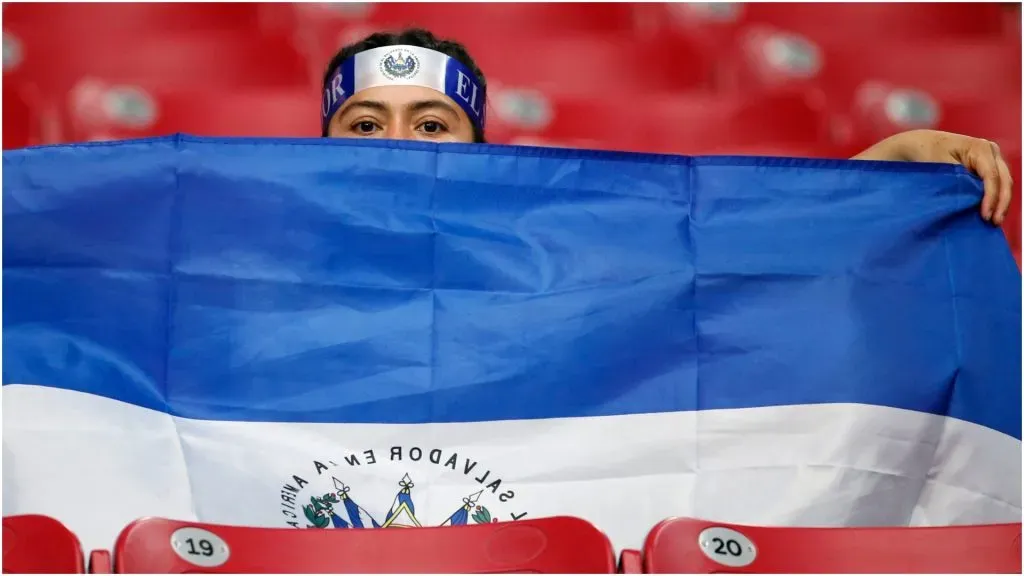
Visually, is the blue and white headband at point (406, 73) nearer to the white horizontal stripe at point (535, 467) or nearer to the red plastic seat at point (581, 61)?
the red plastic seat at point (581, 61)

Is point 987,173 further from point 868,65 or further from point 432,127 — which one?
point 868,65

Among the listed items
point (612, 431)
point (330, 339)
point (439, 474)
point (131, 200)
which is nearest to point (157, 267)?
point (131, 200)

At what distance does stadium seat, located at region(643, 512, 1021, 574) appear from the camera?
0.74m

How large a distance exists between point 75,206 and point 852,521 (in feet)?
2.68

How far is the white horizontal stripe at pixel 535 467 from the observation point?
0.92m

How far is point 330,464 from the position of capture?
939 millimetres

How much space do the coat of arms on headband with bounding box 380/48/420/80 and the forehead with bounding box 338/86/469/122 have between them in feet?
0.07

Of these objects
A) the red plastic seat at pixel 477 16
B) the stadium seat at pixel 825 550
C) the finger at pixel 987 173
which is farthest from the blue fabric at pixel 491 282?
the red plastic seat at pixel 477 16

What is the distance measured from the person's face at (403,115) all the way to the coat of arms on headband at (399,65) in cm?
2

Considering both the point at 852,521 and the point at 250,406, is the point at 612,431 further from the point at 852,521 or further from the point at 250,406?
Answer: the point at 250,406

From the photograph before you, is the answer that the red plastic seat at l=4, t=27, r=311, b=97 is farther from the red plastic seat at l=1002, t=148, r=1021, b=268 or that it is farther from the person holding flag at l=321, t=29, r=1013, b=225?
the red plastic seat at l=1002, t=148, r=1021, b=268

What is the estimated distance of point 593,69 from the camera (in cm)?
192

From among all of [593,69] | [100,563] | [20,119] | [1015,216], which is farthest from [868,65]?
[100,563]

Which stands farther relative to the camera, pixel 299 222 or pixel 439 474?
pixel 299 222
